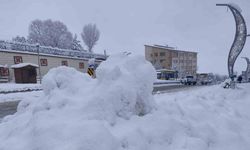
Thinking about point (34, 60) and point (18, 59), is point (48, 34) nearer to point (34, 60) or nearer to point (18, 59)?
point (34, 60)

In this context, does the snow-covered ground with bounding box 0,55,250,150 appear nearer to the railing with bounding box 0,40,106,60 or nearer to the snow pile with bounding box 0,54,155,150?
the snow pile with bounding box 0,54,155,150

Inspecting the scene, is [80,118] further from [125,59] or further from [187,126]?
[187,126]

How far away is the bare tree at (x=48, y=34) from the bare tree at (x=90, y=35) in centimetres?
629

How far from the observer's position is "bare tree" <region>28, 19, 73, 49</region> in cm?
4706

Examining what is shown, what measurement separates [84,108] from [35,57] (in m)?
27.1

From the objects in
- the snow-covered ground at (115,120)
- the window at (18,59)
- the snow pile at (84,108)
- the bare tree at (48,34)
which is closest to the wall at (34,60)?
the window at (18,59)

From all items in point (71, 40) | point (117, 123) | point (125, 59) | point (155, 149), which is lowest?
point (155, 149)

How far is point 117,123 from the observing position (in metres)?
3.51

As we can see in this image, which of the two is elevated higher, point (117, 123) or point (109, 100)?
point (109, 100)

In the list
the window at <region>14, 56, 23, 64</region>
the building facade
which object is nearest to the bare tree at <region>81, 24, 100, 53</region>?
the building facade

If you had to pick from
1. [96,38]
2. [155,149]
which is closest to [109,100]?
[155,149]

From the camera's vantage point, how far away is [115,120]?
3.53 metres

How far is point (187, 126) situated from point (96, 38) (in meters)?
53.0

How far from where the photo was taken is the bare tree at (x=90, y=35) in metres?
54.7
